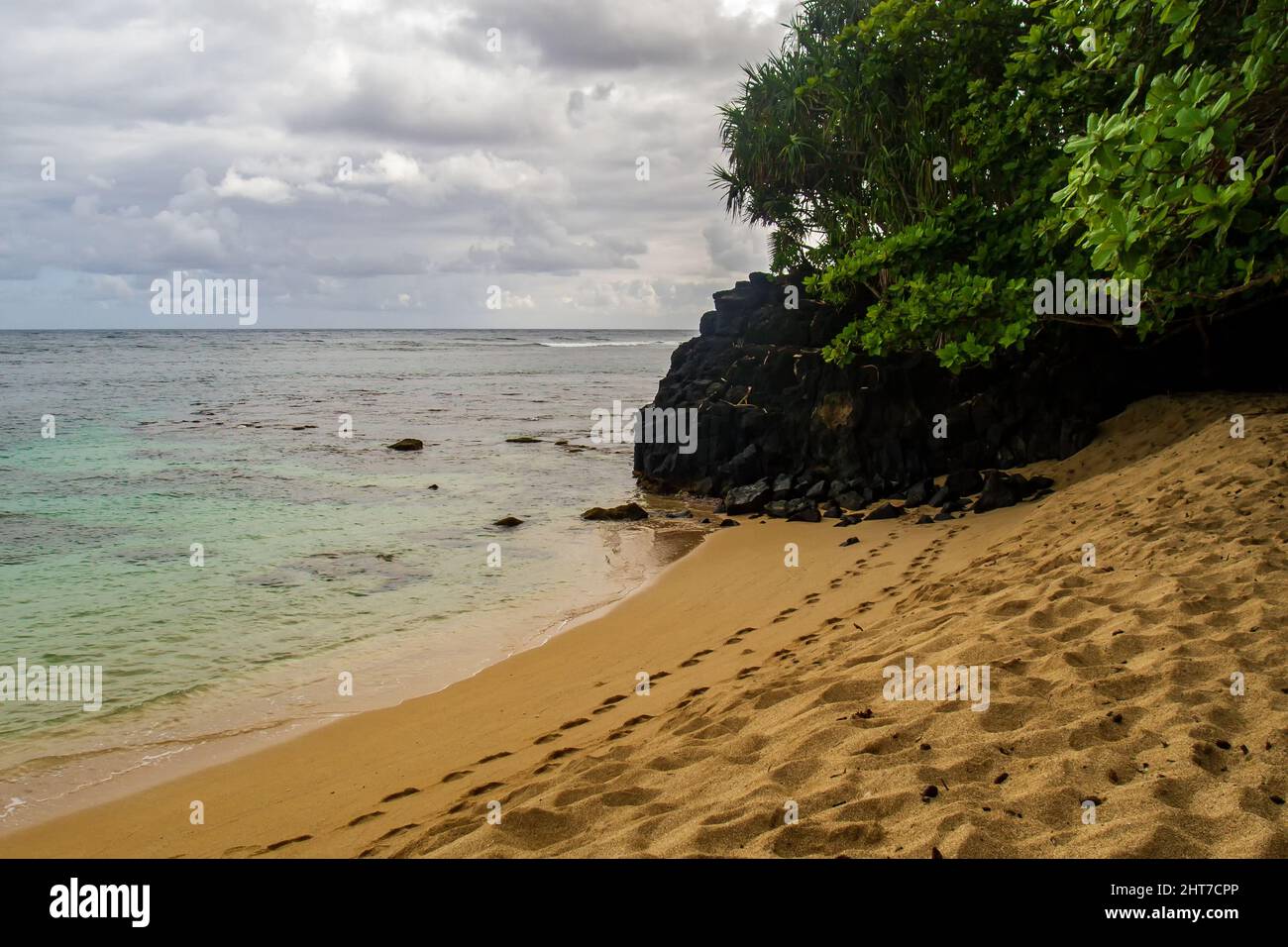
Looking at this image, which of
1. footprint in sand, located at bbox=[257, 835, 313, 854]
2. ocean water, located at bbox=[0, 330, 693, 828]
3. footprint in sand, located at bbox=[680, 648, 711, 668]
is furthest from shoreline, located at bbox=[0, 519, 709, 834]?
footprint in sand, located at bbox=[680, 648, 711, 668]

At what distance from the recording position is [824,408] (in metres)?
14.1

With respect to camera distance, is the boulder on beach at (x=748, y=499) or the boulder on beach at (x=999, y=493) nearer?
the boulder on beach at (x=999, y=493)

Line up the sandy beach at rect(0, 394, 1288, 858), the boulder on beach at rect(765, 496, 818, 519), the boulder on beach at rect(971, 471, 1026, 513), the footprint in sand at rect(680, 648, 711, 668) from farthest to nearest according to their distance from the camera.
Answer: the boulder on beach at rect(765, 496, 818, 519) → the boulder on beach at rect(971, 471, 1026, 513) → the footprint in sand at rect(680, 648, 711, 668) → the sandy beach at rect(0, 394, 1288, 858)

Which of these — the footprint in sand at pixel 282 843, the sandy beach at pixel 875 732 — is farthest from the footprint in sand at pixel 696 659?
the footprint in sand at pixel 282 843

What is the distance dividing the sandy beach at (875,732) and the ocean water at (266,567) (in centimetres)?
101

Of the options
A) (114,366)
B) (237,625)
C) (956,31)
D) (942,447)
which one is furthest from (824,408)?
(114,366)

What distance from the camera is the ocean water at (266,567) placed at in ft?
22.1

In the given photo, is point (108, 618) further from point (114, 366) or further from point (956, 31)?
point (114, 366)

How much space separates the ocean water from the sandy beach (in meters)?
1.01

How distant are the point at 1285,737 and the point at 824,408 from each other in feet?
35.8

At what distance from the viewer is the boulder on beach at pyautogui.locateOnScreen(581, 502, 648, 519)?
13.9 metres

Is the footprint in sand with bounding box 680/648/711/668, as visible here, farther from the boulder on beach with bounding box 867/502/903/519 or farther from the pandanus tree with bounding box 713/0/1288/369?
the boulder on beach with bounding box 867/502/903/519

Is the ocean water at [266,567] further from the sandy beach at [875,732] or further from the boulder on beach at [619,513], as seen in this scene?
the sandy beach at [875,732]
